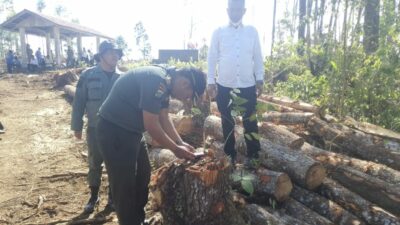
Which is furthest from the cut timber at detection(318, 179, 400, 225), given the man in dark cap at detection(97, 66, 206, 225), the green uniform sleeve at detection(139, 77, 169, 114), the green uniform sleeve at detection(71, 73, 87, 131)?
the green uniform sleeve at detection(71, 73, 87, 131)

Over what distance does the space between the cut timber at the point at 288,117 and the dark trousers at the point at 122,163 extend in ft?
10.2

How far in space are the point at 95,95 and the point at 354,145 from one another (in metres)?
3.50

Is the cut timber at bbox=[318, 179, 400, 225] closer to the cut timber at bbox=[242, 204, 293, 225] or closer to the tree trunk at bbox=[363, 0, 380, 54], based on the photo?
the cut timber at bbox=[242, 204, 293, 225]

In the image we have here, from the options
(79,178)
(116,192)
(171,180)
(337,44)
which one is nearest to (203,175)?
(171,180)

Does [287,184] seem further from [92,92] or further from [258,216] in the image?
[92,92]

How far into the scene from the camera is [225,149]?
14.3 ft

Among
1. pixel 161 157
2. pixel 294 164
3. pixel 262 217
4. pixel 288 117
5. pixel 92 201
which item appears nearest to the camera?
pixel 262 217

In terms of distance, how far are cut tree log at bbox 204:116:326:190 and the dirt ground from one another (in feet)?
6.39

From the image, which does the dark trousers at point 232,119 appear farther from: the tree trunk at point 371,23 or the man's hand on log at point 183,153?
the tree trunk at point 371,23

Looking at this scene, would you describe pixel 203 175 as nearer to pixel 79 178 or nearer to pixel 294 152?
pixel 294 152

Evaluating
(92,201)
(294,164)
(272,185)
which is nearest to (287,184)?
(272,185)

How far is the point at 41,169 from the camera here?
5863mm

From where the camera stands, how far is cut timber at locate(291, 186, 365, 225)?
11.1 feet

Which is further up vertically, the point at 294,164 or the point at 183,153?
the point at 183,153
